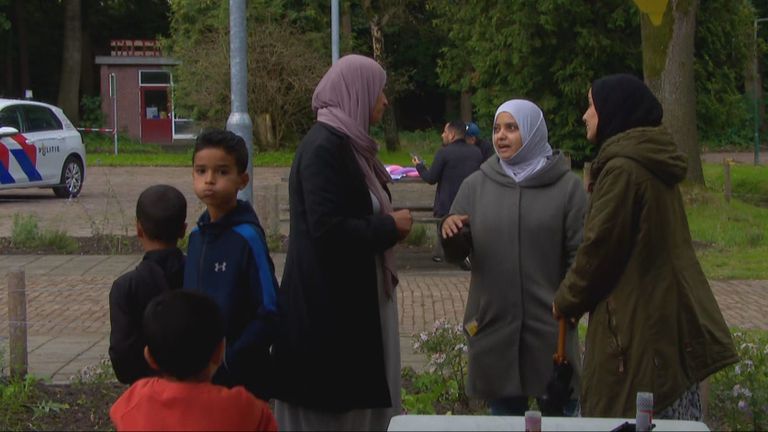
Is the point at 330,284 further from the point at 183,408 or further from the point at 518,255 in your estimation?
the point at 183,408

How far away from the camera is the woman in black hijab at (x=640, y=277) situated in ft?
13.5

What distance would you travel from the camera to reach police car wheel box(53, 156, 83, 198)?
864 inches

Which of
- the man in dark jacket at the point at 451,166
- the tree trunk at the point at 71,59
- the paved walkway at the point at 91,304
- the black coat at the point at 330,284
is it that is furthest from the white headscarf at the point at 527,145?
the tree trunk at the point at 71,59

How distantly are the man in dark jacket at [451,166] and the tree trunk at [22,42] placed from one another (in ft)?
144

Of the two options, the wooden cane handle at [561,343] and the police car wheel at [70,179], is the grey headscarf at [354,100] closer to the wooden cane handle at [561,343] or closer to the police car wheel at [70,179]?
the wooden cane handle at [561,343]

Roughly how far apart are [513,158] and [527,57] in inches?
1123

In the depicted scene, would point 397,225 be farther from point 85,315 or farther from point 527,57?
point 527,57

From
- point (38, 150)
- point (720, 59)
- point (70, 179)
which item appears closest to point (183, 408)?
point (38, 150)

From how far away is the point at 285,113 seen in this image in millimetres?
38656

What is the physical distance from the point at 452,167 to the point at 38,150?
971 centimetres

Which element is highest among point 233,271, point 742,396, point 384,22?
point 384,22

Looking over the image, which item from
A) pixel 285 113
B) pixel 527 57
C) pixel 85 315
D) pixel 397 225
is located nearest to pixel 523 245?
pixel 397 225

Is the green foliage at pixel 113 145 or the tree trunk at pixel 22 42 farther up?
the tree trunk at pixel 22 42

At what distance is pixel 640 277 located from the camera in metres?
4.16
